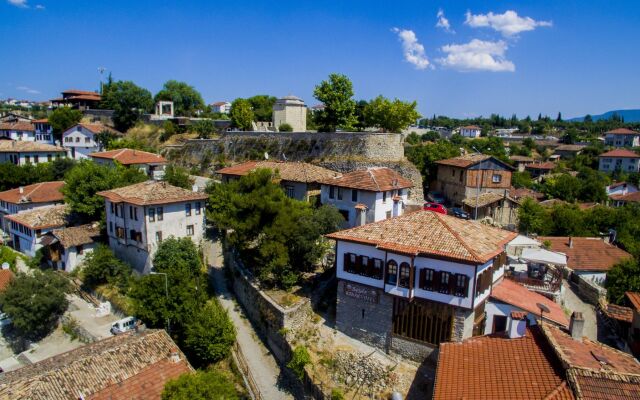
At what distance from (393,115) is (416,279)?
29792mm

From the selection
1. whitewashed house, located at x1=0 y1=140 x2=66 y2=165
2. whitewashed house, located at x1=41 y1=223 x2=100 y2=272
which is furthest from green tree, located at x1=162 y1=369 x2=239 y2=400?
whitewashed house, located at x1=0 y1=140 x2=66 y2=165

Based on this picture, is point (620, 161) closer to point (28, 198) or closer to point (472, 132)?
point (472, 132)

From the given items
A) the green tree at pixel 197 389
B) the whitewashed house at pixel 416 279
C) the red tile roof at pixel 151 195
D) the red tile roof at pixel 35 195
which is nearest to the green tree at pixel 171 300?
the red tile roof at pixel 151 195

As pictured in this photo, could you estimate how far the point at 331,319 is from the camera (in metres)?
22.6

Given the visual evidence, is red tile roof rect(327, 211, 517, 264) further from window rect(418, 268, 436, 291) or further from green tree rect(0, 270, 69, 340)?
green tree rect(0, 270, 69, 340)

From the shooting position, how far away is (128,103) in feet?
218

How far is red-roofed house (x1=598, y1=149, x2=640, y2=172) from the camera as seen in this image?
82.0m

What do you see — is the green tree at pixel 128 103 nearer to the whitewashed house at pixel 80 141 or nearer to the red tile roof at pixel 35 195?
the whitewashed house at pixel 80 141

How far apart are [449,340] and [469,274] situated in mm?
3148

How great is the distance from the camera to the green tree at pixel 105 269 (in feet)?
98.0

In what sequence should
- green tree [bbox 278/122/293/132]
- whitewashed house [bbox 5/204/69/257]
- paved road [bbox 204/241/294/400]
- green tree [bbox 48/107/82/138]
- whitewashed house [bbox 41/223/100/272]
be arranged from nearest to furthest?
paved road [bbox 204/241/294/400], whitewashed house [bbox 41/223/100/272], whitewashed house [bbox 5/204/69/257], green tree [bbox 278/122/293/132], green tree [bbox 48/107/82/138]

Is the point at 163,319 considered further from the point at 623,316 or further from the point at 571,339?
the point at 623,316

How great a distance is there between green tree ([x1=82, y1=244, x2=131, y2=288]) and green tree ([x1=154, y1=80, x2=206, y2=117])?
162 feet

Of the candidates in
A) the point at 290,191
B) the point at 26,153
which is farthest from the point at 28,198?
the point at 290,191
